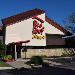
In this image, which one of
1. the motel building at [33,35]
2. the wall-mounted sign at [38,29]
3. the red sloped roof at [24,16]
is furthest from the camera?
the wall-mounted sign at [38,29]

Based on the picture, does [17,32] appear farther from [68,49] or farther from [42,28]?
[68,49]

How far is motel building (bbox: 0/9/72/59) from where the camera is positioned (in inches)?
2062

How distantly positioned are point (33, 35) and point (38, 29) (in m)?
1.30

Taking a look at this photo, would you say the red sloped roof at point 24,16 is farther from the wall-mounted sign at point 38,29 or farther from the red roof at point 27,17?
the wall-mounted sign at point 38,29

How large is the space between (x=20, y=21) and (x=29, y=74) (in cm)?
2877

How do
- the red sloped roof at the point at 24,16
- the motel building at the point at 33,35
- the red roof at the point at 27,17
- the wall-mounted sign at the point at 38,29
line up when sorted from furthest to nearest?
the wall-mounted sign at the point at 38,29
the red roof at the point at 27,17
the red sloped roof at the point at 24,16
the motel building at the point at 33,35

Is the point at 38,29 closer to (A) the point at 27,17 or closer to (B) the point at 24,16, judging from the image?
(A) the point at 27,17

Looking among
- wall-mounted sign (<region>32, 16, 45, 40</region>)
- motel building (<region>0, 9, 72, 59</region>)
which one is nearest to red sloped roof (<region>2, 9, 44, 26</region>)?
motel building (<region>0, 9, 72, 59</region>)

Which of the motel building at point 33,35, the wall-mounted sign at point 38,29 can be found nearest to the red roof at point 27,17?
the motel building at point 33,35

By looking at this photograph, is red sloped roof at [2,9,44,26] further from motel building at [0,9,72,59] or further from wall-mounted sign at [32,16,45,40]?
wall-mounted sign at [32,16,45,40]

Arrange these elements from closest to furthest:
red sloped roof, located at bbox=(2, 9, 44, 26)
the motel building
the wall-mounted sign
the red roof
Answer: the motel building, red sloped roof, located at bbox=(2, 9, 44, 26), the red roof, the wall-mounted sign

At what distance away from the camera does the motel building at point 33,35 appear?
2062 inches

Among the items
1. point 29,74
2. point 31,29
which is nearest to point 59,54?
point 31,29

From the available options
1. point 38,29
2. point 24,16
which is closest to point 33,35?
point 38,29
